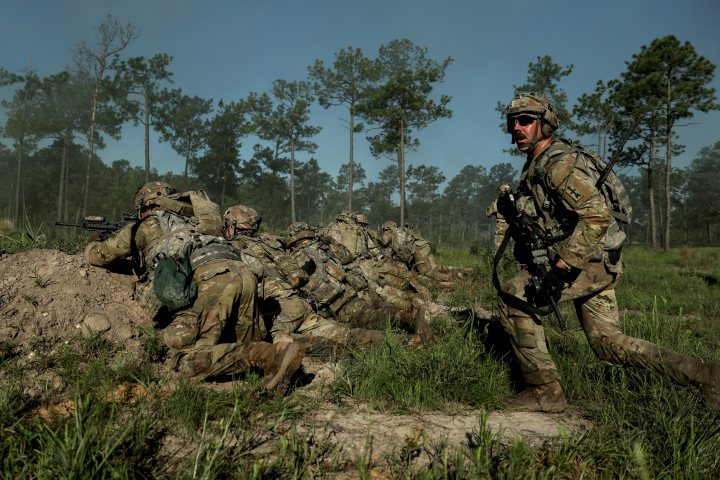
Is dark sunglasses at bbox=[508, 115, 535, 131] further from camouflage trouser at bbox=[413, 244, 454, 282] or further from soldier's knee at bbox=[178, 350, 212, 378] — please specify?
camouflage trouser at bbox=[413, 244, 454, 282]

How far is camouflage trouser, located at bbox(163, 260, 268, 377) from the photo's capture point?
289 centimetres

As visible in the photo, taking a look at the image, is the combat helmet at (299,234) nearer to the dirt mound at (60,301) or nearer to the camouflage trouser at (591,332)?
the dirt mound at (60,301)

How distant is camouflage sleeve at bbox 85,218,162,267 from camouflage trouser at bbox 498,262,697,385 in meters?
3.29

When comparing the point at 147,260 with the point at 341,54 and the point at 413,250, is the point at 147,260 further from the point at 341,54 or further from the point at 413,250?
the point at 341,54

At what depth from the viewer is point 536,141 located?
307cm

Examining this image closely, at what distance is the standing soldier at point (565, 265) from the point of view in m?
2.54

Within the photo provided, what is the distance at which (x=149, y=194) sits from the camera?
414cm

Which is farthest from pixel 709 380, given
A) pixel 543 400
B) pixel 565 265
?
pixel 565 265

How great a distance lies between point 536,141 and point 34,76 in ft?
122

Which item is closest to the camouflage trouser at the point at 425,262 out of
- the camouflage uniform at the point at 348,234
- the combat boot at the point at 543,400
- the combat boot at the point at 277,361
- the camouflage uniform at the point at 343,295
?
the camouflage uniform at the point at 348,234

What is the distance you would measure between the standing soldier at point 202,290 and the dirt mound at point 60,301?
0.19 metres

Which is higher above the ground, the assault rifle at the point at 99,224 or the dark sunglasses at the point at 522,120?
the dark sunglasses at the point at 522,120

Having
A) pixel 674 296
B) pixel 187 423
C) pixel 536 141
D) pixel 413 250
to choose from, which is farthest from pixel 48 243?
pixel 674 296

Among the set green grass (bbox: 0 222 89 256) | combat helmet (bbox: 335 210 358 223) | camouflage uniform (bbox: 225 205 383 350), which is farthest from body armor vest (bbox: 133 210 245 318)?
combat helmet (bbox: 335 210 358 223)
